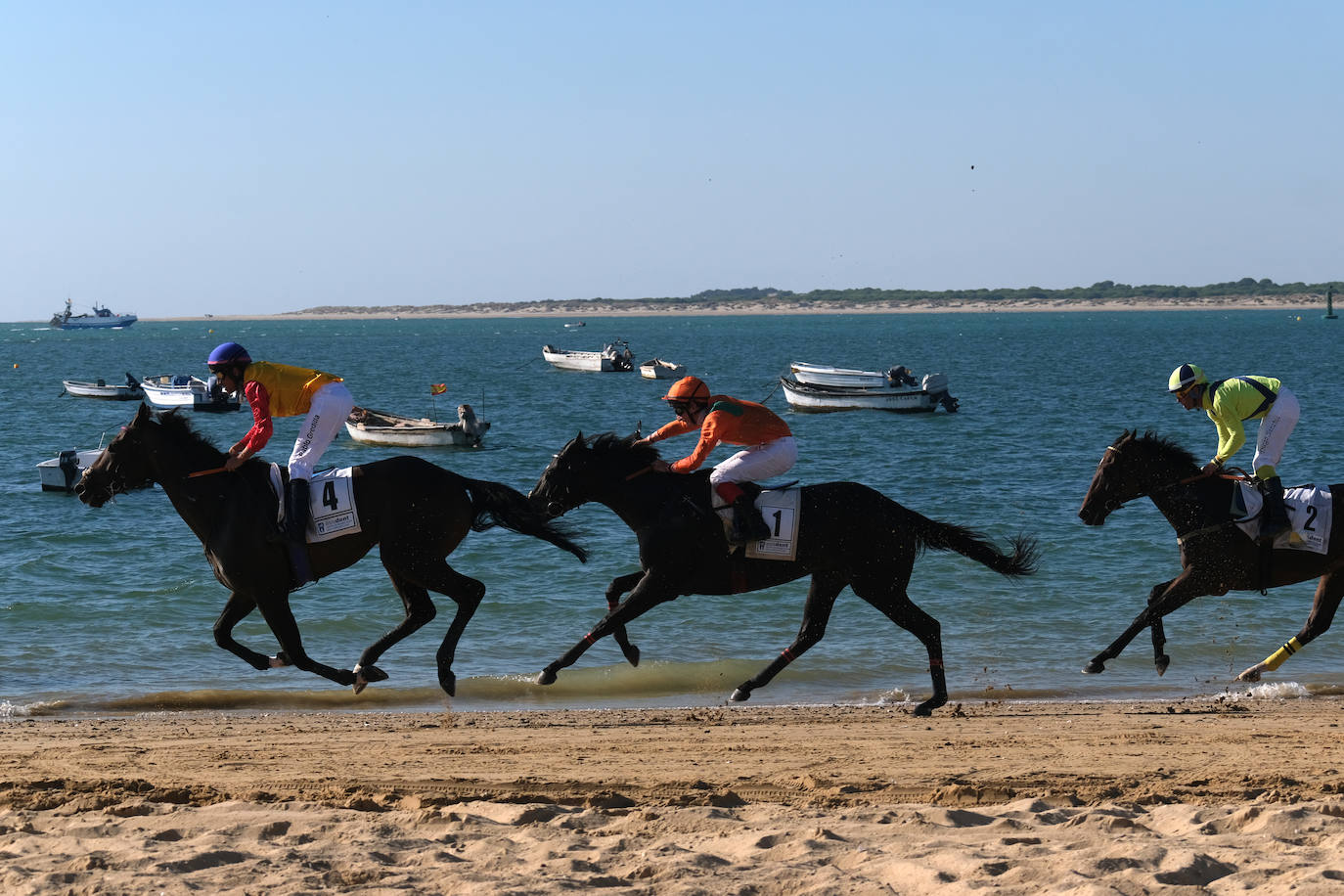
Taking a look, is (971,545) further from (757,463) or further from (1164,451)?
(757,463)

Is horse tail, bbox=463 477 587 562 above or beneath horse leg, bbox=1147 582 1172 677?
above

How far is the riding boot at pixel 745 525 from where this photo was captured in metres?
10.4

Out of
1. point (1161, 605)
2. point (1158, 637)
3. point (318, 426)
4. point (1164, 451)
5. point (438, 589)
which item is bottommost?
point (1158, 637)

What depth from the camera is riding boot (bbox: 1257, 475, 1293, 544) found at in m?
10.8

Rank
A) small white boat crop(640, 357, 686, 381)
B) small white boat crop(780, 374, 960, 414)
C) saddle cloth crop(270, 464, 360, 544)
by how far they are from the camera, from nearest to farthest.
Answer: saddle cloth crop(270, 464, 360, 544) < small white boat crop(780, 374, 960, 414) < small white boat crop(640, 357, 686, 381)

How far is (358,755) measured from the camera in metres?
9.29

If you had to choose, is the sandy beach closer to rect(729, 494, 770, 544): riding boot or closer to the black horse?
the black horse

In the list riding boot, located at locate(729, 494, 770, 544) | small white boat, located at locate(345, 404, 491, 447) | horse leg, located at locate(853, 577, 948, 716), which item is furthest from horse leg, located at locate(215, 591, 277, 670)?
small white boat, located at locate(345, 404, 491, 447)

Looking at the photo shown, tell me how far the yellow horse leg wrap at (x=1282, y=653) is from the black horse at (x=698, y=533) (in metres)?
3.19

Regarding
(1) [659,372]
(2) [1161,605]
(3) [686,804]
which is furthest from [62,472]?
(1) [659,372]

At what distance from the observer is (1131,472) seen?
1106cm

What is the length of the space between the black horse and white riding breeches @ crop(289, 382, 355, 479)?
64.6 inches

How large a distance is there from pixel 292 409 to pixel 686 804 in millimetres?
4877

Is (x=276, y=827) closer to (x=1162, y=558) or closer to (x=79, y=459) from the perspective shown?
(x=1162, y=558)
